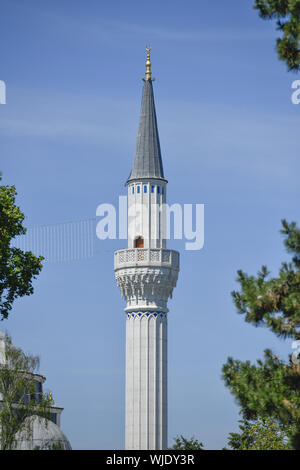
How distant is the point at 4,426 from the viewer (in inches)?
1583

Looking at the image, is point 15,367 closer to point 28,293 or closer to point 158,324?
point 28,293

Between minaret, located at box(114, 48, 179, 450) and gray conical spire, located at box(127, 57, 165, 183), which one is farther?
gray conical spire, located at box(127, 57, 165, 183)

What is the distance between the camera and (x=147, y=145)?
217ft

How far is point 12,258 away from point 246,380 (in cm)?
1233

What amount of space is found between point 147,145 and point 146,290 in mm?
9599

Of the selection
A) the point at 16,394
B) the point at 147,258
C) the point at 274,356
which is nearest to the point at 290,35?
the point at 274,356

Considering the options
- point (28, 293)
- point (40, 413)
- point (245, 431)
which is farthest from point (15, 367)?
point (245, 431)

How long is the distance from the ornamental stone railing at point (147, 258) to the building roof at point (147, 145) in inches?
184

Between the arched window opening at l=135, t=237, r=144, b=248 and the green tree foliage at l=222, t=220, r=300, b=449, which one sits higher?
the arched window opening at l=135, t=237, r=144, b=248

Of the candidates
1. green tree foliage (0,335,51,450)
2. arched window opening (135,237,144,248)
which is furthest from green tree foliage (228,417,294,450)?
arched window opening (135,237,144,248)

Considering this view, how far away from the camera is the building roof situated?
6550 centimetres

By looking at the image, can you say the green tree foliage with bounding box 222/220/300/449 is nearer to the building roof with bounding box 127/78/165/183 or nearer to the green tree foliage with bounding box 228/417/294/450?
the green tree foliage with bounding box 228/417/294/450

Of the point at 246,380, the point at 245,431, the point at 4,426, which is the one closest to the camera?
the point at 246,380

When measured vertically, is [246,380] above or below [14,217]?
below
